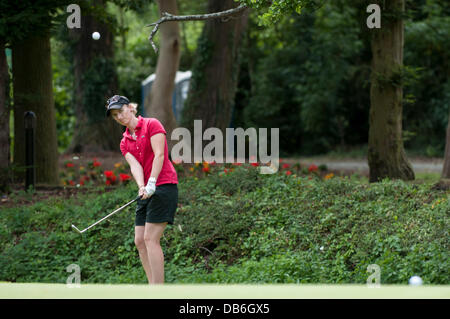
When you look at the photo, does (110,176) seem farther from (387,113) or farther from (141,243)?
(387,113)

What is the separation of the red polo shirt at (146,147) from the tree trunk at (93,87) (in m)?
11.8

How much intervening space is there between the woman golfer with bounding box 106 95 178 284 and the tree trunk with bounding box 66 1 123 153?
38.7 feet

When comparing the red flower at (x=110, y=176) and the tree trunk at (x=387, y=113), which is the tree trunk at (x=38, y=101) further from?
the tree trunk at (x=387, y=113)

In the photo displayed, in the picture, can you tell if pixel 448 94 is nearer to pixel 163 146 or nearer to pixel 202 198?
pixel 202 198

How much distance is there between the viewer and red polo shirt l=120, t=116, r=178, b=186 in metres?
5.23

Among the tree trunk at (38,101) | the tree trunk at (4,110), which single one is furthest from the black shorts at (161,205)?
the tree trunk at (38,101)

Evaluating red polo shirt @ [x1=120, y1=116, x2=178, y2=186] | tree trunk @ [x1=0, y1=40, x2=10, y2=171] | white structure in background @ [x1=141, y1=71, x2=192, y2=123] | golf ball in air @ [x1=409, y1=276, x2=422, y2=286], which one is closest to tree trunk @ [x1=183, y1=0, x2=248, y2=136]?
tree trunk @ [x1=0, y1=40, x2=10, y2=171]

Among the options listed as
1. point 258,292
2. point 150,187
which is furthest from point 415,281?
point 150,187

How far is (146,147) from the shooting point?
17.3 ft

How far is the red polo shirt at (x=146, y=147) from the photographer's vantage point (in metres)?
5.23

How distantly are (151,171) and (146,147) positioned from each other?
240mm

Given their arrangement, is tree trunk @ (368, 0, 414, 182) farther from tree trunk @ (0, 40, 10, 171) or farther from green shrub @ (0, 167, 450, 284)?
tree trunk @ (0, 40, 10, 171)
